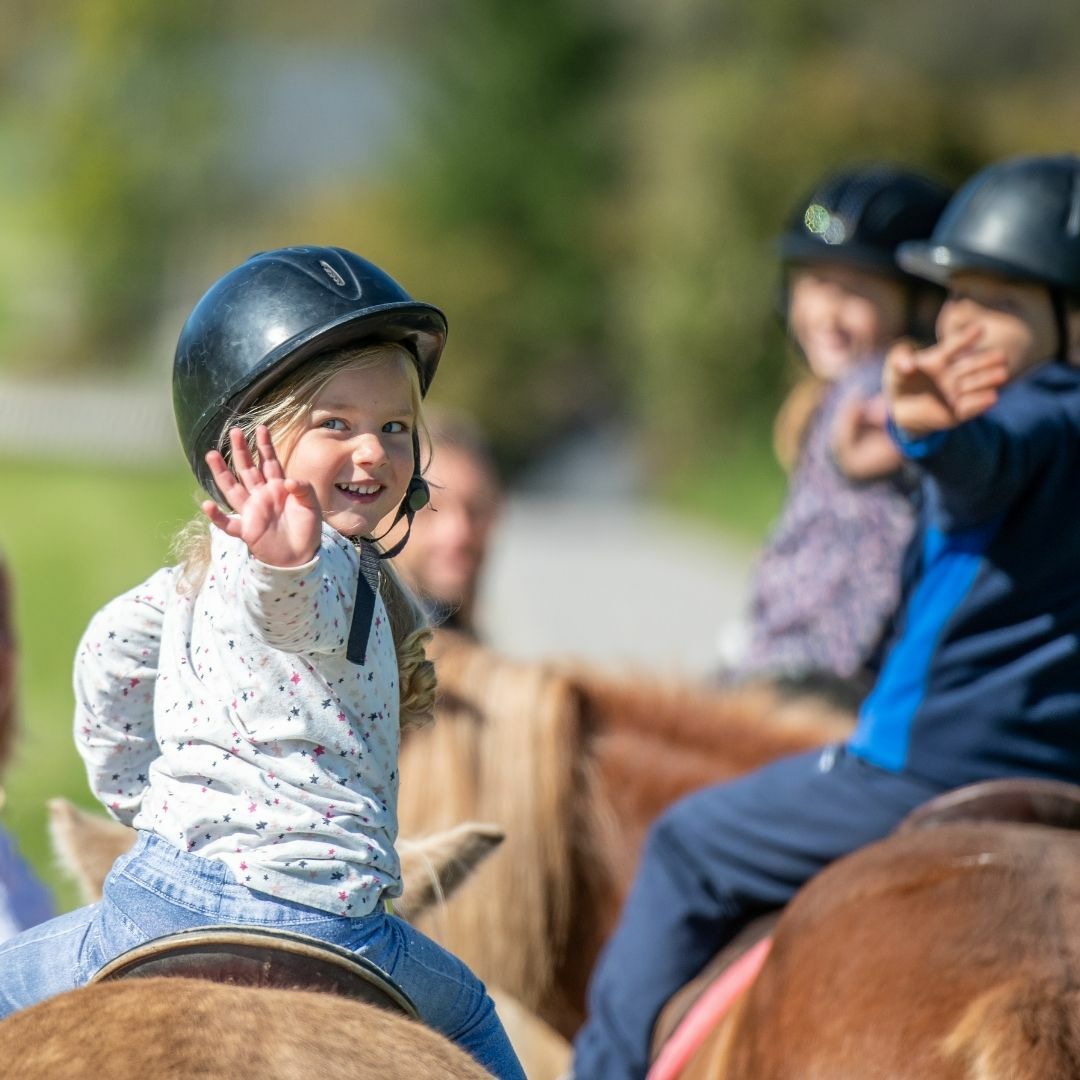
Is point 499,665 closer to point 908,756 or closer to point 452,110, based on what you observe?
point 908,756

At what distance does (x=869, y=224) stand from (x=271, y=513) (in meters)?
3.32

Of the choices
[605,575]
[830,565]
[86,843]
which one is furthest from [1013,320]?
[605,575]

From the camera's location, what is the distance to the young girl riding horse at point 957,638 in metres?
2.85

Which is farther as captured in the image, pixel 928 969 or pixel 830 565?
pixel 830 565

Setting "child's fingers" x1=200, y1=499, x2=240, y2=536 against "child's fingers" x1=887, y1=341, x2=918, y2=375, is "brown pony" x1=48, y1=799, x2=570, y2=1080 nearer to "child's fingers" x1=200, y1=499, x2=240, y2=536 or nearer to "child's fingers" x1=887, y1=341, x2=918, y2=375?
"child's fingers" x1=200, y1=499, x2=240, y2=536

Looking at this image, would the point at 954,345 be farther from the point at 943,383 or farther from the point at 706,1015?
the point at 706,1015

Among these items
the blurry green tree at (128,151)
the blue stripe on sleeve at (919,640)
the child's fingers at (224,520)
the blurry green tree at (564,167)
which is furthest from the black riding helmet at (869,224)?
the blurry green tree at (128,151)

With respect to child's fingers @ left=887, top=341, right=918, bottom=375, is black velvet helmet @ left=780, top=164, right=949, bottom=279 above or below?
above

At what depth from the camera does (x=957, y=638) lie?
3.07m

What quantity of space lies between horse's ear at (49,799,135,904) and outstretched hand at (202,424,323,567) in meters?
0.86

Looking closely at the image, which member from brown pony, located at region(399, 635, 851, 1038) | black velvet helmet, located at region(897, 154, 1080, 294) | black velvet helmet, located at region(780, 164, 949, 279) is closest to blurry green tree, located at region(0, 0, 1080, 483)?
black velvet helmet, located at region(780, 164, 949, 279)

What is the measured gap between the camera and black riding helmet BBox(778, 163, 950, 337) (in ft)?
15.4

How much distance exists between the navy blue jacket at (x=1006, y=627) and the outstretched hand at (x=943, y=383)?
0.80 ft

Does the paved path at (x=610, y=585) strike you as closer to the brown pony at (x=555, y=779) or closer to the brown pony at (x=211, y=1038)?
the brown pony at (x=555, y=779)
